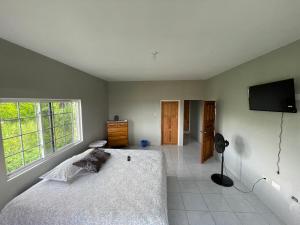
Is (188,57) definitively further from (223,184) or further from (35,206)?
(35,206)

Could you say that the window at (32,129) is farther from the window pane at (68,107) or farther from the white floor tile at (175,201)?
the white floor tile at (175,201)

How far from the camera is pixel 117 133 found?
5.05 m

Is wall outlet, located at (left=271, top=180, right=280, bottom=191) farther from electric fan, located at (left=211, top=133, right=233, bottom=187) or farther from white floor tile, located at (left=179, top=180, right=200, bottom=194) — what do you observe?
white floor tile, located at (left=179, top=180, right=200, bottom=194)

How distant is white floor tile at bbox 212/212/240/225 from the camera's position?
1.98 meters

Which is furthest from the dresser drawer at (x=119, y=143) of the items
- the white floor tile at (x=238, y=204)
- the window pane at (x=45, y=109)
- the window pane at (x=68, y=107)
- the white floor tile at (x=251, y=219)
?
the white floor tile at (x=251, y=219)

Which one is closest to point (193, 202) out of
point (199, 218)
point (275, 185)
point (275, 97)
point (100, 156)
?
point (199, 218)

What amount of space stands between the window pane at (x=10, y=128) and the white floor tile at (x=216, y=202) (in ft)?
10.4

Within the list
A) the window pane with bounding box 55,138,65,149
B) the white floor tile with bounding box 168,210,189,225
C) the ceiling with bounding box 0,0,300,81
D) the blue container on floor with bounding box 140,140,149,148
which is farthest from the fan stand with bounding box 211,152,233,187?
the window pane with bounding box 55,138,65,149

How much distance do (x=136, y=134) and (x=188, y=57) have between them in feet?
12.4

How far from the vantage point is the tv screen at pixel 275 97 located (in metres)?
1.77

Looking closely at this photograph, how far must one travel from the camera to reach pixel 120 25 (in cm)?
144

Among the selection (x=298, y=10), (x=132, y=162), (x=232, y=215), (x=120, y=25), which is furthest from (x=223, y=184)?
(x=120, y=25)

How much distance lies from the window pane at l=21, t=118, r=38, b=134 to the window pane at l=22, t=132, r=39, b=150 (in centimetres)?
8

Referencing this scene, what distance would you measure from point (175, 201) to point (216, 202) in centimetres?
70
